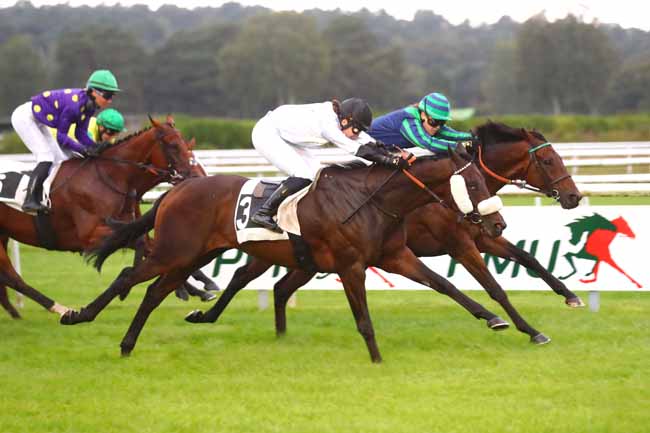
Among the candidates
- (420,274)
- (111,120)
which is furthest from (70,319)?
(111,120)

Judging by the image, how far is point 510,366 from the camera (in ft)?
19.4

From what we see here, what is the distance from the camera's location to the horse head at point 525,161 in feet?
23.8

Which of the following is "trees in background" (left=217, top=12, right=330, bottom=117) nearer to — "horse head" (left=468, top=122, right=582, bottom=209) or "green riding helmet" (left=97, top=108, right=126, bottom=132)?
"green riding helmet" (left=97, top=108, right=126, bottom=132)

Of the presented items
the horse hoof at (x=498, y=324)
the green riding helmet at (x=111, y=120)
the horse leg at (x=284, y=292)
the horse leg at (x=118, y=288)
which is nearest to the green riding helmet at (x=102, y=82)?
the green riding helmet at (x=111, y=120)

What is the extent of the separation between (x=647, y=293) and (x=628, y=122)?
2375 cm

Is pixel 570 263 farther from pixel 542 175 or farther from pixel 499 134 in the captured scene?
pixel 499 134

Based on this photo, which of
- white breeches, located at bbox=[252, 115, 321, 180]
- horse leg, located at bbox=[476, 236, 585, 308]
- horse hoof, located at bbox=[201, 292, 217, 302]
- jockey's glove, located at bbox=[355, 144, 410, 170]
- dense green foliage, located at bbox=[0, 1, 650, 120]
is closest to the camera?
jockey's glove, located at bbox=[355, 144, 410, 170]

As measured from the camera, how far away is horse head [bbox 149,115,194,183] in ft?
25.8

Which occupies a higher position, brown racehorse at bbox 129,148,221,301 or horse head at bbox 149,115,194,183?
horse head at bbox 149,115,194,183

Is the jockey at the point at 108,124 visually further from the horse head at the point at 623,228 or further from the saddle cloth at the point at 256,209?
the horse head at the point at 623,228

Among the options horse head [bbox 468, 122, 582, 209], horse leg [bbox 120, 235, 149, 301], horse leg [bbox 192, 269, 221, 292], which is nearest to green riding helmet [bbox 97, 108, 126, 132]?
horse leg [bbox 120, 235, 149, 301]

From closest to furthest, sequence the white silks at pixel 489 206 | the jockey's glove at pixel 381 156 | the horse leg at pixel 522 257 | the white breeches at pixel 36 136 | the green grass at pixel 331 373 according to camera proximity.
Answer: the green grass at pixel 331 373
the white silks at pixel 489 206
the jockey's glove at pixel 381 156
the horse leg at pixel 522 257
the white breeches at pixel 36 136

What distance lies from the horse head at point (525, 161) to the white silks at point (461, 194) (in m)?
1.35

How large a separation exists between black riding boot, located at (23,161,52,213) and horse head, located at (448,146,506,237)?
340 centimetres
